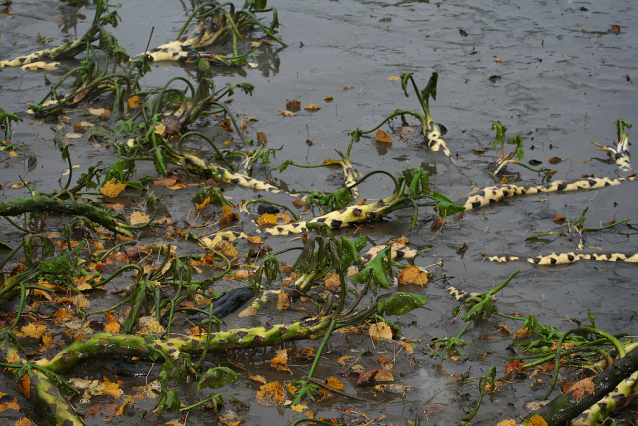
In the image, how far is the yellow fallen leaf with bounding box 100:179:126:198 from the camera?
15.1ft

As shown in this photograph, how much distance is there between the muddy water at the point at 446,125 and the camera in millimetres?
3164

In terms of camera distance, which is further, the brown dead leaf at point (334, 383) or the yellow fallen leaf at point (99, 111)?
the yellow fallen leaf at point (99, 111)

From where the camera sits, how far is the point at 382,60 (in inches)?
306

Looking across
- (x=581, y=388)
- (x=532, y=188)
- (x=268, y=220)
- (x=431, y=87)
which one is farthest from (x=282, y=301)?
(x=431, y=87)

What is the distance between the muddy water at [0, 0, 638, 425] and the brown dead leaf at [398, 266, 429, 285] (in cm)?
9

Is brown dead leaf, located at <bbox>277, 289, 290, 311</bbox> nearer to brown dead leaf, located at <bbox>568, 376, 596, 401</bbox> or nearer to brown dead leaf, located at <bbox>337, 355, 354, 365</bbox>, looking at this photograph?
brown dead leaf, located at <bbox>337, 355, 354, 365</bbox>

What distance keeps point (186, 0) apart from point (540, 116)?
20.6 ft

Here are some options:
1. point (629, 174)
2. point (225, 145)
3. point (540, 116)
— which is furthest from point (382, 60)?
point (629, 174)

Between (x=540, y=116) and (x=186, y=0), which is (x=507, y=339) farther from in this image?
(x=186, y=0)

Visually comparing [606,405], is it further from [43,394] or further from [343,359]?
[43,394]

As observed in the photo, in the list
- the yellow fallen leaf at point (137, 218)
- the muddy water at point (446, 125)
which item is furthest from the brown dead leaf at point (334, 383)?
the yellow fallen leaf at point (137, 218)

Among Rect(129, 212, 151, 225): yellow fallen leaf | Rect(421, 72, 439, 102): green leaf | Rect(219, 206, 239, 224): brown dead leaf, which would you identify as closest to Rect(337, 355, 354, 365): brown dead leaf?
Rect(219, 206, 239, 224): brown dead leaf

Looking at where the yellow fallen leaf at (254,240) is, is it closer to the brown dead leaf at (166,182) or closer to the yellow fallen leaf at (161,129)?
the brown dead leaf at (166,182)

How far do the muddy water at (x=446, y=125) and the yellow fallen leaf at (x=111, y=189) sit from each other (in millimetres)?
414
